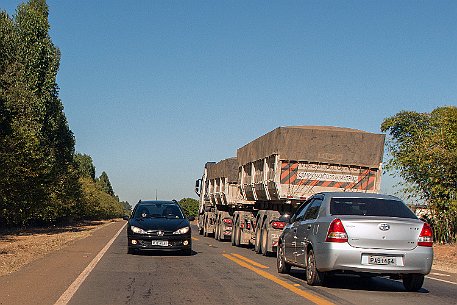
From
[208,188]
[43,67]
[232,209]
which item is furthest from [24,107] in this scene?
[232,209]

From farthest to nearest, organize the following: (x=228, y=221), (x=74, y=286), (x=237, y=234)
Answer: (x=228, y=221) → (x=237, y=234) → (x=74, y=286)

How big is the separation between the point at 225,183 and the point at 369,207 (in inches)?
750

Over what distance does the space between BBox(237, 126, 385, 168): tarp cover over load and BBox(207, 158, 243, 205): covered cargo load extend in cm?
689

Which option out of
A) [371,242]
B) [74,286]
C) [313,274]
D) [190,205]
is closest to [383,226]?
[371,242]

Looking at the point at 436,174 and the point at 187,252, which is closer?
the point at 187,252

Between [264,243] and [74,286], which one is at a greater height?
[264,243]

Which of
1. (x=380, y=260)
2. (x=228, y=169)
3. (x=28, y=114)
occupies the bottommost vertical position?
(x=380, y=260)

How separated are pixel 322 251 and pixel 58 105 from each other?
124ft

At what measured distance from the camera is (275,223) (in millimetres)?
19922

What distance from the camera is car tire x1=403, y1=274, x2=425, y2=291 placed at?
1151cm

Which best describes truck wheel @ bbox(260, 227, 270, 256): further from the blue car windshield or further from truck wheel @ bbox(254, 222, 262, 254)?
the blue car windshield

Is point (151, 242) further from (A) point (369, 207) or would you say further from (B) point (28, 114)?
(B) point (28, 114)

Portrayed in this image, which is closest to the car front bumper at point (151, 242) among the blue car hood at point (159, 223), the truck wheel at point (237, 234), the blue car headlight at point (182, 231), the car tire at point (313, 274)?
the blue car headlight at point (182, 231)

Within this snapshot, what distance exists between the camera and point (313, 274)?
1162cm
